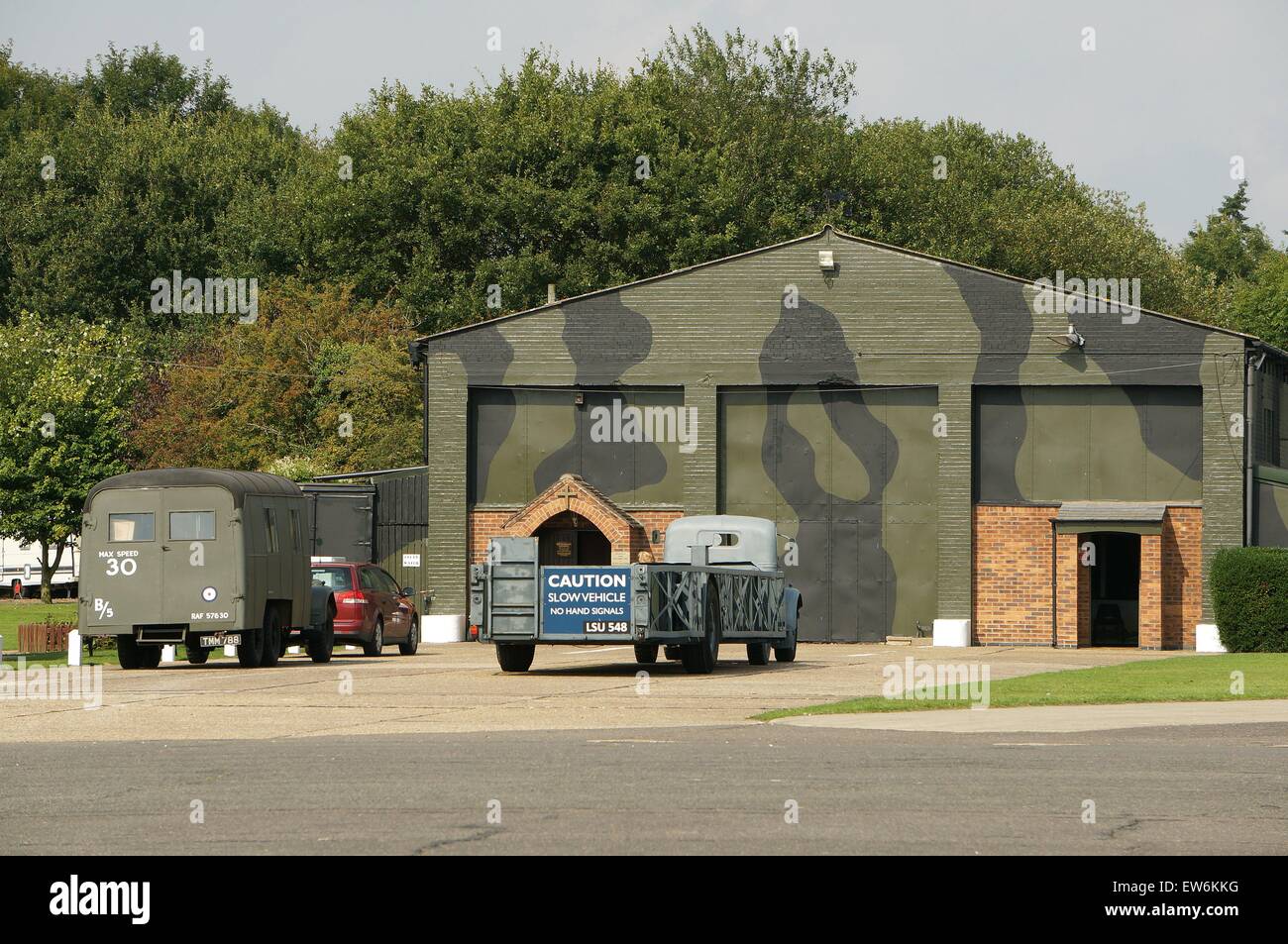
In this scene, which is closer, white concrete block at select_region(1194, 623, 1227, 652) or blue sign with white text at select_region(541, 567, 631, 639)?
blue sign with white text at select_region(541, 567, 631, 639)

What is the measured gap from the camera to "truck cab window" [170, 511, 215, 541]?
27844 mm

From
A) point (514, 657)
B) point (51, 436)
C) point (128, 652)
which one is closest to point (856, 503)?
point (514, 657)

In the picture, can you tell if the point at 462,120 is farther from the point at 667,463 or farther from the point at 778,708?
the point at 778,708

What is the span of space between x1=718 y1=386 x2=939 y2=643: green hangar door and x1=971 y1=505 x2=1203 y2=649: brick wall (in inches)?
47.6

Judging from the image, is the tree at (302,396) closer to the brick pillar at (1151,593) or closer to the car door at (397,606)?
the car door at (397,606)

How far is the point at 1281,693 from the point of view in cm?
2231

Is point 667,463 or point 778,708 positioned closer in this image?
point 778,708

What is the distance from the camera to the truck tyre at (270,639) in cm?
2891

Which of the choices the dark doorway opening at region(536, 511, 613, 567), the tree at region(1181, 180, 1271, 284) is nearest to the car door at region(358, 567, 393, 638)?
the dark doorway opening at region(536, 511, 613, 567)

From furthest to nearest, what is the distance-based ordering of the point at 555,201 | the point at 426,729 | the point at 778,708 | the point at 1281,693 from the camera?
the point at 555,201 < the point at 1281,693 < the point at 778,708 < the point at 426,729

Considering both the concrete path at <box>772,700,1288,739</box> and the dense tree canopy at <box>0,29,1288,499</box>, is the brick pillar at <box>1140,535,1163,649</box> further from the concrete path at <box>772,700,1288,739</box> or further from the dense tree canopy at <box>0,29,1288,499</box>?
the dense tree canopy at <box>0,29,1288,499</box>

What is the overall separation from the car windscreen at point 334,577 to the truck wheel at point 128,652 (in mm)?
4184

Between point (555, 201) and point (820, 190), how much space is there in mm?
11211
